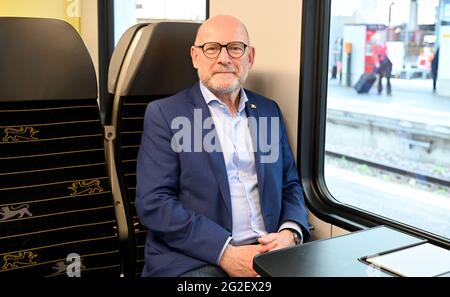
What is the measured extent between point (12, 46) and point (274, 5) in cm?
104

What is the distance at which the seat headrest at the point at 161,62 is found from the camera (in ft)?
6.57

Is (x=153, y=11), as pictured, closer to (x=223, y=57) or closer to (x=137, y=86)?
(x=137, y=86)

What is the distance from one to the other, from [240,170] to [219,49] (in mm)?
446

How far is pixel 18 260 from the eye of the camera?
5.93 feet

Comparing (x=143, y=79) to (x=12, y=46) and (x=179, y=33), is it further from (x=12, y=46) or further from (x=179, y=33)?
(x=12, y=46)

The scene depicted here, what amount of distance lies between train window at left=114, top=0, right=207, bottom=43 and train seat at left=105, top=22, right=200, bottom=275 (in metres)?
0.82

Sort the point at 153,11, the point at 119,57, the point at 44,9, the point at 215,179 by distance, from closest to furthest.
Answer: the point at 215,179 < the point at 119,57 < the point at 153,11 < the point at 44,9

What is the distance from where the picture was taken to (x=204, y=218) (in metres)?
1.71

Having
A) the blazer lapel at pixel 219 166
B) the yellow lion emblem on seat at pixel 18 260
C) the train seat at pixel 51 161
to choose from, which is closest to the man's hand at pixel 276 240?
the blazer lapel at pixel 219 166

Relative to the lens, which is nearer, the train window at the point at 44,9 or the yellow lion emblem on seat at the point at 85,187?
the yellow lion emblem on seat at the point at 85,187

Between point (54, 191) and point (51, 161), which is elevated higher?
point (51, 161)

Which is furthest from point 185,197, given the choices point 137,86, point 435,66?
point 435,66

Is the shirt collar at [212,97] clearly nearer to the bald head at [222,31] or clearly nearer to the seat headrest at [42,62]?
the bald head at [222,31]

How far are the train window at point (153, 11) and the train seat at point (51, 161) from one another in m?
1.13
